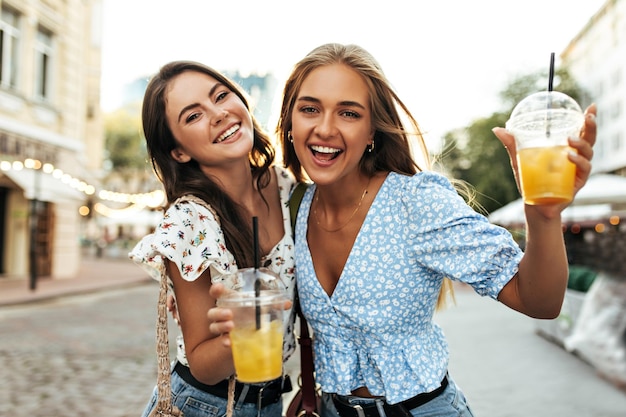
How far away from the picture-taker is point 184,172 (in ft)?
7.49

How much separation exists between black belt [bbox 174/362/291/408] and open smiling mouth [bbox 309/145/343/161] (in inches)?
33.8

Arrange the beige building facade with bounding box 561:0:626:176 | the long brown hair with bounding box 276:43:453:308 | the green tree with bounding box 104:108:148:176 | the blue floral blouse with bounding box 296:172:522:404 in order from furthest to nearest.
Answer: the green tree with bounding box 104:108:148:176 < the beige building facade with bounding box 561:0:626:176 < the long brown hair with bounding box 276:43:453:308 < the blue floral blouse with bounding box 296:172:522:404

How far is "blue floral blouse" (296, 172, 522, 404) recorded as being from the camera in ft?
5.90

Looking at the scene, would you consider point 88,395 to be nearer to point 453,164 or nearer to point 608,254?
point 608,254

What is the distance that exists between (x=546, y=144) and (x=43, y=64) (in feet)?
55.7

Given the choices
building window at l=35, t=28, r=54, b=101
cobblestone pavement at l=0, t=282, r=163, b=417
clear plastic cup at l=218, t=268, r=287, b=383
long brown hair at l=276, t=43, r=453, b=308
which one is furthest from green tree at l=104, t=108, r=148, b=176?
clear plastic cup at l=218, t=268, r=287, b=383

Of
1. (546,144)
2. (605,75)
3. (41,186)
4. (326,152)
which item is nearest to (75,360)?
(326,152)

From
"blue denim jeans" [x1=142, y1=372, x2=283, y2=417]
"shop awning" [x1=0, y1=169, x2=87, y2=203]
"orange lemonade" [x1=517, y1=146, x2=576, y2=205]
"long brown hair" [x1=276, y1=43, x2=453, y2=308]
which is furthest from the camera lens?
"shop awning" [x1=0, y1=169, x2=87, y2=203]

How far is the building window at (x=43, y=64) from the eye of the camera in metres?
Result: 15.5

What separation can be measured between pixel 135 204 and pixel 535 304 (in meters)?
20.4

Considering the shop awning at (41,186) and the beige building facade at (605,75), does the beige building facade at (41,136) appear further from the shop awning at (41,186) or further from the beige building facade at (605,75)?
the beige building facade at (605,75)

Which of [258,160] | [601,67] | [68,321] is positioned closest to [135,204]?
[68,321]

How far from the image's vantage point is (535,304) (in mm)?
1574

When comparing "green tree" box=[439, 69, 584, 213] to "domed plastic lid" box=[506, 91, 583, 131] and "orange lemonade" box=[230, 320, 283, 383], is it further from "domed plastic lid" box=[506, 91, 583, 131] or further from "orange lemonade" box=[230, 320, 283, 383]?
"orange lemonade" box=[230, 320, 283, 383]
